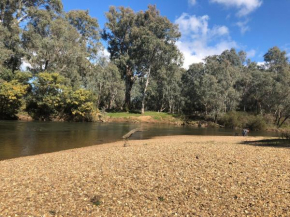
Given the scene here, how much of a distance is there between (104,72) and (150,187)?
49.4 metres

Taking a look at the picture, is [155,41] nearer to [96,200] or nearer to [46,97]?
[46,97]

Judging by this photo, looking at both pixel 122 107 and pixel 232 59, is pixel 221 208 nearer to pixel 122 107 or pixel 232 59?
A: pixel 122 107

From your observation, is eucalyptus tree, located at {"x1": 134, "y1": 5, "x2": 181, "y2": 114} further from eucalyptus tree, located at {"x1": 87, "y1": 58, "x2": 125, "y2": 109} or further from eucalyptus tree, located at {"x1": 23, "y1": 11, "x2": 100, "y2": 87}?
eucalyptus tree, located at {"x1": 23, "y1": 11, "x2": 100, "y2": 87}

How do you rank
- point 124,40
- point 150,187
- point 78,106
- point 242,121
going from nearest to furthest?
1. point 150,187
2. point 78,106
3. point 242,121
4. point 124,40

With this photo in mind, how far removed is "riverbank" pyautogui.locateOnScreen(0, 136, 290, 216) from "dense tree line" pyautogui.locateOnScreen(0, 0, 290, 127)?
35986 millimetres

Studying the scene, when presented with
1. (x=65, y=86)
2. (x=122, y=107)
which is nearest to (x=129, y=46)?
(x=122, y=107)

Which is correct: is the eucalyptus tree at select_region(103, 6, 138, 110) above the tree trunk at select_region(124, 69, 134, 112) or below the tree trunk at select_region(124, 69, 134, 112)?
above

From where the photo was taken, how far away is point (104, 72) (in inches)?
2128

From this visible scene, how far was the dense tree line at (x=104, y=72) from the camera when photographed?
43.0 metres

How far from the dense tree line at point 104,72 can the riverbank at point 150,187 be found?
118 ft

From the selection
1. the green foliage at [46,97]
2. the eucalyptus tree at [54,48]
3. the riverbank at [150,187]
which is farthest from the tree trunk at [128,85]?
the riverbank at [150,187]

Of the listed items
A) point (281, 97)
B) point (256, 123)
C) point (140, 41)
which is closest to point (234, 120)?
point (256, 123)

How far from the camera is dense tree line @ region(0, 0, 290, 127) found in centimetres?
4297

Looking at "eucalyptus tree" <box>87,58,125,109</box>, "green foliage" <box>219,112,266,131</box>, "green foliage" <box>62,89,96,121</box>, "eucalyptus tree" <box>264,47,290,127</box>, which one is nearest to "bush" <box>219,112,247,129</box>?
"green foliage" <box>219,112,266,131</box>
